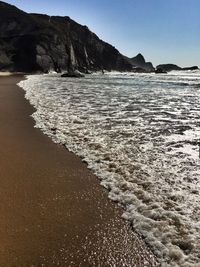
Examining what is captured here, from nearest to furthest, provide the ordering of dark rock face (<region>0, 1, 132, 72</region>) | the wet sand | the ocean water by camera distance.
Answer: the wet sand
the ocean water
dark rock face (<region>0, 1, 132, 72</region>)

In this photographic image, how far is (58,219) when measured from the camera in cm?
549

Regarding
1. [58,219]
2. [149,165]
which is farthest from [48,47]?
[58,219]

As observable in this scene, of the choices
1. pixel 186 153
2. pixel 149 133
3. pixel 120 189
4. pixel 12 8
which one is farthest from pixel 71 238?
pixel 12 8

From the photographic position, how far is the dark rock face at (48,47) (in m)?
111

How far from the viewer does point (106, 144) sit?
10195mm

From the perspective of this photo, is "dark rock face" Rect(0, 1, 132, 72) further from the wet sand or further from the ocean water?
the wet sand

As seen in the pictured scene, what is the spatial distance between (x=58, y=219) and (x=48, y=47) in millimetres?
120682

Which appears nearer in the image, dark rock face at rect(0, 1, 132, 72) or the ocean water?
the ocean water

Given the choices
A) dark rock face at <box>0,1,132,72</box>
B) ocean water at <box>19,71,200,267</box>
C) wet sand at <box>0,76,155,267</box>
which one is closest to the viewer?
→ wet sand at <box>0,76,155,267</box>

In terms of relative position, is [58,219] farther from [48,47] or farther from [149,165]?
[48,47]

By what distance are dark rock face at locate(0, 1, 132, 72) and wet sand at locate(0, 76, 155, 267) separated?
289 ft

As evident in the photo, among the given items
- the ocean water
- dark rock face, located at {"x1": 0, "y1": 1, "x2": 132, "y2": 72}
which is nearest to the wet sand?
the ocean water

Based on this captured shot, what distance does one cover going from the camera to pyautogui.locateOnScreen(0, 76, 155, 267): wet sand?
4.49 m

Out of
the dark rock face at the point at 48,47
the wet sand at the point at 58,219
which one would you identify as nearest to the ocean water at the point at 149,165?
the wet sand at the point at 58,219
